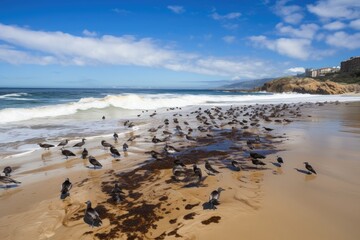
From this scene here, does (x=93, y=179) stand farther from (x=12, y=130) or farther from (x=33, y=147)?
(x=12, y=130)

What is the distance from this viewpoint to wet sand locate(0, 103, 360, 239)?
510cm

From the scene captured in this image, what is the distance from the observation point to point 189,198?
639cm

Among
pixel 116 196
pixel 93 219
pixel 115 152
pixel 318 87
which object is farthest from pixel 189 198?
pixel 318 87

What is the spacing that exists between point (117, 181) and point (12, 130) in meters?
12.0

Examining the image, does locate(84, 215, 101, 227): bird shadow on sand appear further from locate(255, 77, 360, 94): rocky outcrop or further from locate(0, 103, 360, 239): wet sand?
locate(255, 77, 360, 94): rocky outcrop

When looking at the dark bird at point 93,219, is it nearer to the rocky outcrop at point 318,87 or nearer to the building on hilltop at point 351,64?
the rocky outcrop at point 318,87

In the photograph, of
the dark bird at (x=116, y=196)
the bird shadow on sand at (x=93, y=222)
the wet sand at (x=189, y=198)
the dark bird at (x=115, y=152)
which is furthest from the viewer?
the dark bird at (x=115, y=152)

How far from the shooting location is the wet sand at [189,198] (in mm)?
5102

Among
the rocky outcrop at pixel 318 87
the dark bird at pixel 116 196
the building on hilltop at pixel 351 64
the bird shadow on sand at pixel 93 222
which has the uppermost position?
the building on hilltop at pixel 351 64

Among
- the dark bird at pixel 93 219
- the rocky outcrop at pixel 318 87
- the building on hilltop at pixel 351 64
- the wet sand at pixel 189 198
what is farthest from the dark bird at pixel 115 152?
the building on hilltop at pixel 351 64

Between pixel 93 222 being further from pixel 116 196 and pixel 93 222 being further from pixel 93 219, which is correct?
pixel 116 196

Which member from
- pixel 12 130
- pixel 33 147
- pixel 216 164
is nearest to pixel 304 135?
pixel 216 164

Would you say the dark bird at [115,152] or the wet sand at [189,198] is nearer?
the wet sand at [189,198]

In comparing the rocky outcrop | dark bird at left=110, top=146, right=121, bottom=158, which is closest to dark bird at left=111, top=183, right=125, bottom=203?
dark bird at left=110, top=146, right=121, bottom=158
